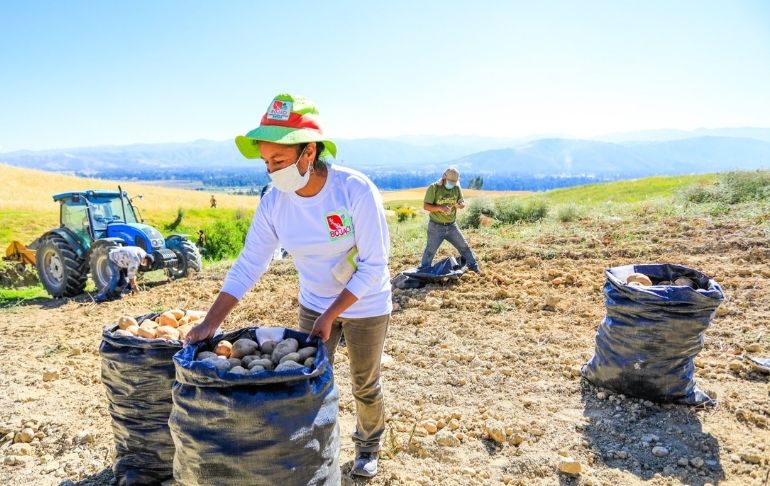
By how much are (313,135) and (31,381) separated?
3.82 m

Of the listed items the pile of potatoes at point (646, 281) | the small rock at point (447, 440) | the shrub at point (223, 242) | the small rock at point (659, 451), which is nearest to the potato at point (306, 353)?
the small rock at point (447, 440)

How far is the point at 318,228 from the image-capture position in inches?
89.5

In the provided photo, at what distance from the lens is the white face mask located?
217cm

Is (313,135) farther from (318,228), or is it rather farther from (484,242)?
(484,242)

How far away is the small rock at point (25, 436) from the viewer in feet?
11.2

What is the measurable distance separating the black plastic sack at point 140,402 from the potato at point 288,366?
832 mm

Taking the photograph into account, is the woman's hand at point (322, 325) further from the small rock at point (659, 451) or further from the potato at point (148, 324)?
the small rock at point (659, 451)

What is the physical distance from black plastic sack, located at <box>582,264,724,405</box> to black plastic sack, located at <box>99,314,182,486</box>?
2.72 meters

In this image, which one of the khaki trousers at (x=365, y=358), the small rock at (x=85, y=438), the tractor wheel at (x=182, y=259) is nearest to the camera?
the khaki trousers at (x=365, y=358)

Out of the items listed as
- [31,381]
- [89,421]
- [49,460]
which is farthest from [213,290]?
[49,460]

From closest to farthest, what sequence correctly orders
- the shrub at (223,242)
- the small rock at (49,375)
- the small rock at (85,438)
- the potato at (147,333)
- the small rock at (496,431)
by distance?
the potato at (147,333) < the small rock at (496,431) < the small rock at (85,438) < the small rock at (49,375) < the shrub at (223,242)

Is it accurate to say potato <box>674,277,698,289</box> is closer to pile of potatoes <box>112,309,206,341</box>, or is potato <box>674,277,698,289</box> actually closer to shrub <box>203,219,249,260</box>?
pile of potatoes <box>112,309,206,341</box>

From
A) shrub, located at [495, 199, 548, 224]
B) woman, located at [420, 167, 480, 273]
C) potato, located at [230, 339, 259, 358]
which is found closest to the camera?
potato, located at [230, 339, 259, 358]

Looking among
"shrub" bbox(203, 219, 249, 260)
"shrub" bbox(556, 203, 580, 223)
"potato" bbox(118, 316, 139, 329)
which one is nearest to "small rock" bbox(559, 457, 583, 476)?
"potato" bbox(118, 316, 139, 329)
